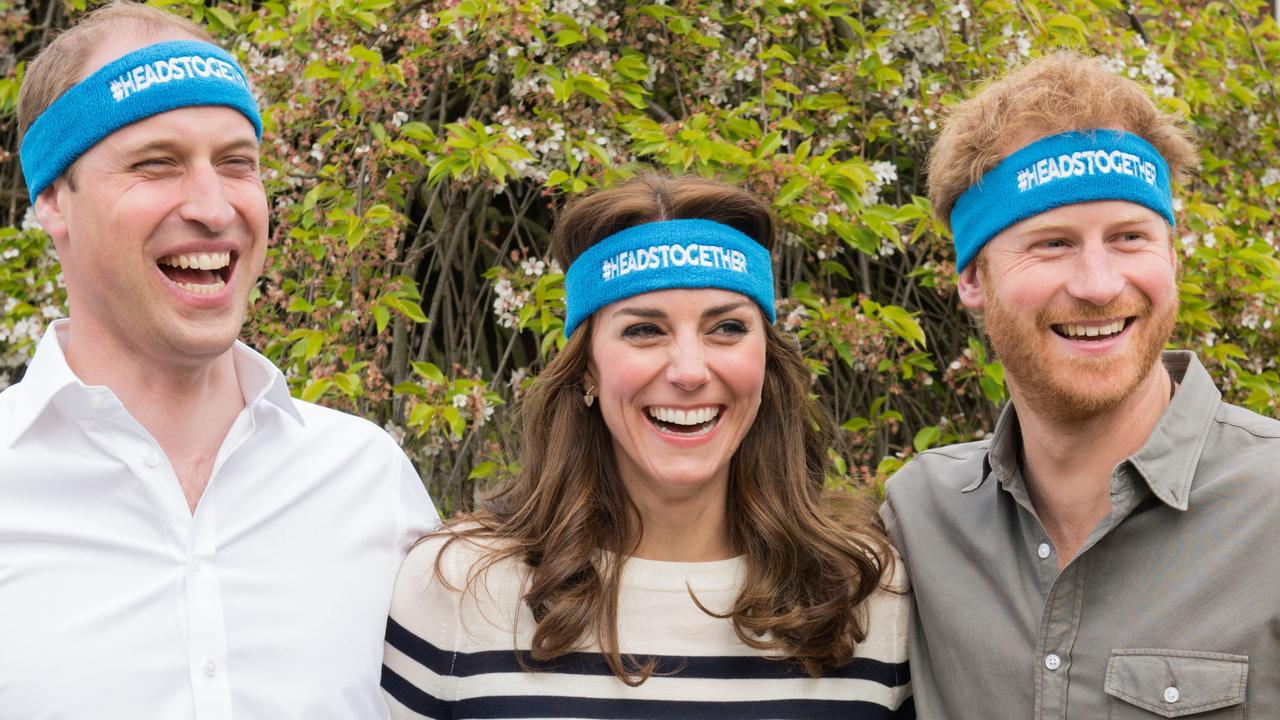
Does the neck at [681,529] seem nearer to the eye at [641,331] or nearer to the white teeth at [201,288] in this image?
the eye at [641,331]

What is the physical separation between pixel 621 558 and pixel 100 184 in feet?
3.88

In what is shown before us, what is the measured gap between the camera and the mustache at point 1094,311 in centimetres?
231

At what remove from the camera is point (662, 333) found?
253 centimetres

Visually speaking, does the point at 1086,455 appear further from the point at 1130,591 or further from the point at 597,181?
the point at 597,181

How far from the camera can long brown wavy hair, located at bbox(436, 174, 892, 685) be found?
2.43 metres

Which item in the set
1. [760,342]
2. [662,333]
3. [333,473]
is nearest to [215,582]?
[333,473]

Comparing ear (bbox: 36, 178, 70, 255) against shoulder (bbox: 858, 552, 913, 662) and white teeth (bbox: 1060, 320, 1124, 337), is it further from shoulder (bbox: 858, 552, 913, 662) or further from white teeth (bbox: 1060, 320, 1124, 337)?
white teeth (bbox: 1060, 320, 1124, 337)

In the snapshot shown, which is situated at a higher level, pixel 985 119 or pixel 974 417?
pixel 985 119

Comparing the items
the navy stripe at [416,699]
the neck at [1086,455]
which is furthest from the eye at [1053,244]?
the navy stripe at [416,699]

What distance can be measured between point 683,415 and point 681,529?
10.3 inches

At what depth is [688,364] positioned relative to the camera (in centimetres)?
245

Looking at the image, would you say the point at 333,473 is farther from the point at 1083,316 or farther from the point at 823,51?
the point at 823,51

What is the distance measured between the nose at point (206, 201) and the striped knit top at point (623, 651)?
0.74 meters

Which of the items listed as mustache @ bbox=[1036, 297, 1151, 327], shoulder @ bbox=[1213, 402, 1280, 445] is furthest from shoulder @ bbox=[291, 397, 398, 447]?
shoulder @ bbox=[1213, 402, 1280, 445]
